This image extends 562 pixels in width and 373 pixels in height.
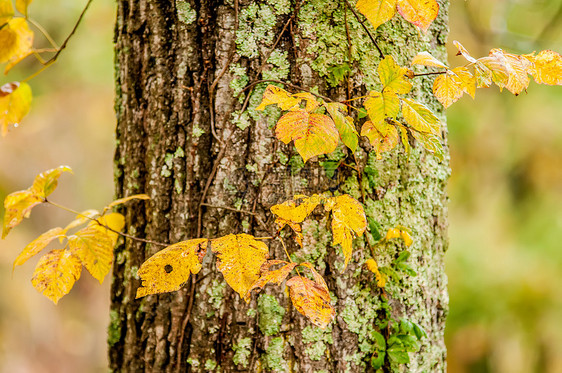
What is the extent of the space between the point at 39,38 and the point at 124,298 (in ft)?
14.1

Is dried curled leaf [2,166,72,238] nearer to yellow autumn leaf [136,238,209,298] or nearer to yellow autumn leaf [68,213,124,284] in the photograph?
yellow autumn leaf [68,213,124,284]

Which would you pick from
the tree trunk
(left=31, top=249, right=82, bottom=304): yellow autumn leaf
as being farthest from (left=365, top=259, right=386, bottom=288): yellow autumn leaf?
(left=31, top=249, right=82, bottom=304): yellow autumn leaf

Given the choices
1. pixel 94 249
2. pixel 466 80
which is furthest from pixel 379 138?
pixel 94 249

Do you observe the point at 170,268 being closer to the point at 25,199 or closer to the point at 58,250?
the point at 58,250

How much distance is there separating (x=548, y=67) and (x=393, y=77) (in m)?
0.30

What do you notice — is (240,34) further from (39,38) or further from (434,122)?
(39,38)

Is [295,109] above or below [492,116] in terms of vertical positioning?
below

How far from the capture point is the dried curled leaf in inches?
33.9

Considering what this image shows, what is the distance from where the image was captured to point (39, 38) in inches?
169

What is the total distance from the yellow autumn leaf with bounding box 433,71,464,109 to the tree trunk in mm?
167

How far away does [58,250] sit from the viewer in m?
0.84

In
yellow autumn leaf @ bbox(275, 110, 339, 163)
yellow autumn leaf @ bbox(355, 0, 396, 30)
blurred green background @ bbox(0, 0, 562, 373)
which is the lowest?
yellow autumn leaf @ bbox(275, 110, 339, 163)

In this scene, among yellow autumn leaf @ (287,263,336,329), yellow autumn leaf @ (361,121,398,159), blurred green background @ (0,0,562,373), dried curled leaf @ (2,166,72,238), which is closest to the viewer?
yellow autumn leaf @ (287,263,336,329)

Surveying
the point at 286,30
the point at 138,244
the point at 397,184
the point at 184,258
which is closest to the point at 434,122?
the point at 397,184
